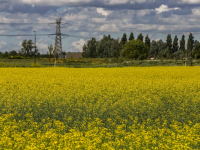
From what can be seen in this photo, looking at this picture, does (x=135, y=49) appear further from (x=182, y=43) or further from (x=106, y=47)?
(x=182, y=43)

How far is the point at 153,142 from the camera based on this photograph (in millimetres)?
8523

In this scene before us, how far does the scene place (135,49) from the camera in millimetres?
120062

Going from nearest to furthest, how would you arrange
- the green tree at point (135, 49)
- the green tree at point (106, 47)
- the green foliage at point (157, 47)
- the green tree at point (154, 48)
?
the green tree at point (135, 49)
the green tree at point (106, 47)
the green foliage at point (157, 47)
the green tree at point (154, 48)

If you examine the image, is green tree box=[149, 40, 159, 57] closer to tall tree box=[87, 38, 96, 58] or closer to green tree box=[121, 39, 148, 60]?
green tree box=[121, 39, 148, 60]

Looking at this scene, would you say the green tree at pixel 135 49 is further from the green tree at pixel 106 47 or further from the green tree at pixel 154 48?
the green tree at pixel 154 48

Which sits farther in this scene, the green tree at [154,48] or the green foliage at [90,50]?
the green tree at [154,48]

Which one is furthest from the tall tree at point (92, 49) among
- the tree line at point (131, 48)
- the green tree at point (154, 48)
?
→ the green tree at point (154, 48)

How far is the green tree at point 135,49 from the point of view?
394ft

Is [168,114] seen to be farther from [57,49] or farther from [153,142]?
[57,49]

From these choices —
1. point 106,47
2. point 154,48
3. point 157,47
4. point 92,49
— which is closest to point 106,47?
point 106,47

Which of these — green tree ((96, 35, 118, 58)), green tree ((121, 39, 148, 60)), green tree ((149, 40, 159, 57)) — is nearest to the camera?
green tree ((121, 39, 148, 60))

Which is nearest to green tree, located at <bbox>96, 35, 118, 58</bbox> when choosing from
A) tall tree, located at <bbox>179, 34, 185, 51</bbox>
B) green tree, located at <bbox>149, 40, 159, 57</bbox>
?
green tree, located at <bbox>149, 40, 159, 57</bbox>

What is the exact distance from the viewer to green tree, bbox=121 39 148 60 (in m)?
120

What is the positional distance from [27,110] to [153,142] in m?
6.97
